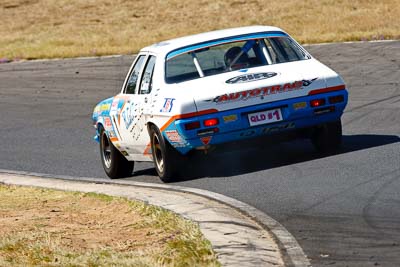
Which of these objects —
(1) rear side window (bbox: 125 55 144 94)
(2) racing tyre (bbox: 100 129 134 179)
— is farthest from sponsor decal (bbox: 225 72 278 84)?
(2) racing tyre (bbox: 100 129 134 179)

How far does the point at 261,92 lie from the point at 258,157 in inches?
64.8

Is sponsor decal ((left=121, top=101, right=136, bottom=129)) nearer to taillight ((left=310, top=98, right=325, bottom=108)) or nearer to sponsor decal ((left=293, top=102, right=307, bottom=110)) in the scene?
sponsor decal ((left=293, top=102, right=307, bottom=110))

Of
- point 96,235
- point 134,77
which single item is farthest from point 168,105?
point 96,235

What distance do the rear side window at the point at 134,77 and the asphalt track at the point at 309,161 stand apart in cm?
111

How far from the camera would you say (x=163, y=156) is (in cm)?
1200

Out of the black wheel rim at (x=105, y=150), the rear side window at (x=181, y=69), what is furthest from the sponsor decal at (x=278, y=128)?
the black wheel rim at (x=105, y=150)

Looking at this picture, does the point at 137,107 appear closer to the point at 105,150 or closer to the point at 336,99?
the point at 105,150

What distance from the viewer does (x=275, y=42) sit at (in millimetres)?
12641

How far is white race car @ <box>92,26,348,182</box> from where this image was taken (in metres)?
11.6

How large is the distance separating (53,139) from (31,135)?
113cm

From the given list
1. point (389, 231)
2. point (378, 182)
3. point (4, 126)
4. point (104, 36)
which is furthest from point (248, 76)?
point (104, 36)

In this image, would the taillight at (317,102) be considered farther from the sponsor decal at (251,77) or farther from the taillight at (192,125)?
the taillight at (192,125)

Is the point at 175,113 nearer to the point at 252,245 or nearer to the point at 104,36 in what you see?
the point at 252,245

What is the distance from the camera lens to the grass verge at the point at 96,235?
790 cm
